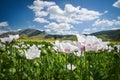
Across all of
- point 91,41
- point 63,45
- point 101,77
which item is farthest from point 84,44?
→ point 101,77

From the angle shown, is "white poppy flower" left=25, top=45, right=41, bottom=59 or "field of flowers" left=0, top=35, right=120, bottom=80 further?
"white poppy flower" left=25, top=45, right=41, bottom=59

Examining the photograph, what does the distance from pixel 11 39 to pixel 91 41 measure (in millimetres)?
1838

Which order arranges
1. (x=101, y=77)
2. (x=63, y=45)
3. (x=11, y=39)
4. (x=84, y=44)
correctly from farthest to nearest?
(x=11, y=39) → (x=101, y=77) → (x=63, y=45) → (x=84, y=44)

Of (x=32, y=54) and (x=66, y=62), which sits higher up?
(x=32, y=54)

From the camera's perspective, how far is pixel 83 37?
8.63 feet

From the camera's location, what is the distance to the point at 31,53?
11.8 feet

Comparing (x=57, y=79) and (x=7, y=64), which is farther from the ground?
(x=7, y=64)

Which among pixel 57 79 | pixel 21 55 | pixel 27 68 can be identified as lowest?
pixel 57 79

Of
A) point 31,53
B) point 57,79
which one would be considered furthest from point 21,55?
point 57,79

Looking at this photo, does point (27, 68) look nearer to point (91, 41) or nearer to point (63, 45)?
point (63, 45)

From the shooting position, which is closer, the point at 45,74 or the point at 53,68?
the point at 45,74

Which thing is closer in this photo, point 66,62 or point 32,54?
point 32,54

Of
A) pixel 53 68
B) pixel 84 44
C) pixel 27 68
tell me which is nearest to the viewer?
pixel 84 44

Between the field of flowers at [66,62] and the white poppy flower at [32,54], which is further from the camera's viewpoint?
the white poppy flower at [32,54]
